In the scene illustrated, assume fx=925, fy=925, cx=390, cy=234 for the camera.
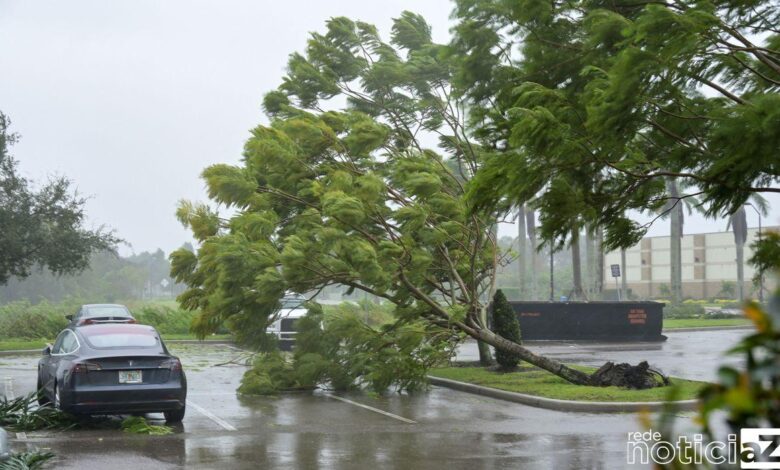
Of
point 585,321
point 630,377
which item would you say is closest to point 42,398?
point 630,377

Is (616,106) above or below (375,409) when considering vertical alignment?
above

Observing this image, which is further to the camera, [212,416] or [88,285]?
[88,285]

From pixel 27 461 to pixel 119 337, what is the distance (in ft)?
14.4

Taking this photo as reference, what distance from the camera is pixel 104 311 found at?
2811 centimetres

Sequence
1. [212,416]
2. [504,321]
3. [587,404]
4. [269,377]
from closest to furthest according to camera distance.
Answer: [212,416]
[587,404]
[269,377]
[504,321]

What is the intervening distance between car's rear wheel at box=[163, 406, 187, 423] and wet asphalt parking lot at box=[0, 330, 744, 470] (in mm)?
177

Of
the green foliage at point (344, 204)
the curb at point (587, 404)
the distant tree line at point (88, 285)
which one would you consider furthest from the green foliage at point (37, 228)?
the distant tree line at point (88, 285)

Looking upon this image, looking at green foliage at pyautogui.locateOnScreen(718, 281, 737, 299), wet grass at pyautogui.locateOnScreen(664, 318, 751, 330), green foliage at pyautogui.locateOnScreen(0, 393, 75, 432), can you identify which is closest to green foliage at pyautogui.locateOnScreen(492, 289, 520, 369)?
green foliage at pyautogui.locateOnScreen(0, 393, 75, 432)

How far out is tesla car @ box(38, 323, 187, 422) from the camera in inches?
536

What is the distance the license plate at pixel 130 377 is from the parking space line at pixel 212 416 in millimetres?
1542

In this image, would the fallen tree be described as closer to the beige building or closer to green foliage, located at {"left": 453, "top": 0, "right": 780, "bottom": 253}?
green foliage, located at {"left": 453, "top": 0, "right": 780, "bottom": 253}

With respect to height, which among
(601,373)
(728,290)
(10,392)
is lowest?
(10,392)

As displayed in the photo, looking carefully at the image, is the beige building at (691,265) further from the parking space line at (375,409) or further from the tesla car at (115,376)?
the tesla car at (115,376)

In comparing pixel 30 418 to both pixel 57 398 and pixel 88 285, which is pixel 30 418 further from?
pixel 88 285
